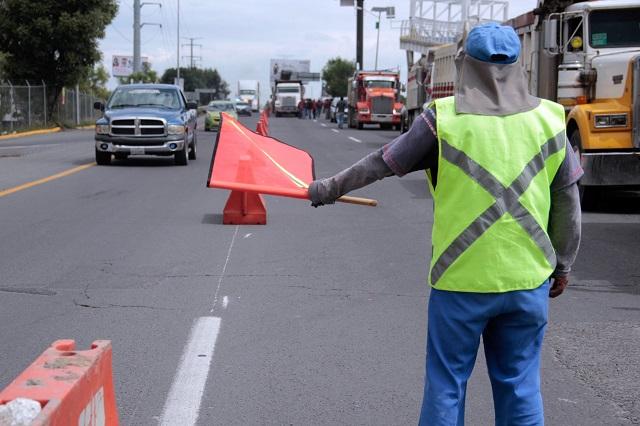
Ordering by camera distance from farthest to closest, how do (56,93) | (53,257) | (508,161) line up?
1. (56,93)
2. (53,257)
3. (508,161)

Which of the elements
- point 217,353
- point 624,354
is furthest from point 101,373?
point 624,354

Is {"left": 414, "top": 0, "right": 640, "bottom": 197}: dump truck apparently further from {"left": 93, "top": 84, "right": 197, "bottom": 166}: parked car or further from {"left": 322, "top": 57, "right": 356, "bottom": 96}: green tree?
{"left": 322, "top": 57, "right": 356, "bottom": 96}: green tree

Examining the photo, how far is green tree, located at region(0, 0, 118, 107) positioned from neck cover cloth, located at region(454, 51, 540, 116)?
41973 millimetres

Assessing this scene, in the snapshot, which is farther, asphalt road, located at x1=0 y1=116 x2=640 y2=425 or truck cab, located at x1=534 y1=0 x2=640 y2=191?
truck cab, located at x1=534 y1=0 x2=640 y2=191

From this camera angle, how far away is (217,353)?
651 centimetres

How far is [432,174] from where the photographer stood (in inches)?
157

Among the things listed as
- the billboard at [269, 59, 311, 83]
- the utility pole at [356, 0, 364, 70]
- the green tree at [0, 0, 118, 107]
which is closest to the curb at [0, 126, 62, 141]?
the green tree at [0, 0, 118, 107]

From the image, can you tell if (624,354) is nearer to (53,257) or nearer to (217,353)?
(217,353)

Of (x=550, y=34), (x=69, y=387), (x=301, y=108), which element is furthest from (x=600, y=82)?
(x=301, y=108)

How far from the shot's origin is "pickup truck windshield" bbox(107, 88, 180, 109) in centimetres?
2361

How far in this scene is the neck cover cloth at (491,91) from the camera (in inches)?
148

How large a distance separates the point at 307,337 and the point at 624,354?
2.07 meters

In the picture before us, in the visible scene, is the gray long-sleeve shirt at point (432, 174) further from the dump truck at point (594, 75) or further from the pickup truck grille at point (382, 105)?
the pickup truck grille at point (382, 105)

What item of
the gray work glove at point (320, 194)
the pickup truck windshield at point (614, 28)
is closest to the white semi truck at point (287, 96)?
the pickup truck windshield at point (614, 28)
